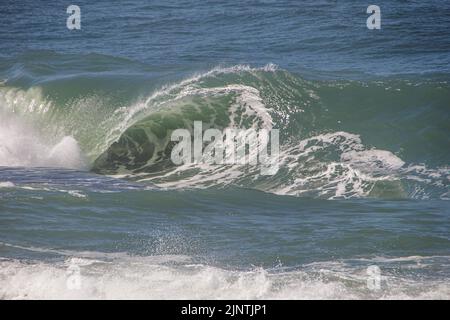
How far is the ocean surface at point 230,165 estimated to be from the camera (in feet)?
31.3

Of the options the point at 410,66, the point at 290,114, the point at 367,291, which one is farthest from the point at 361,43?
the point at 367,291

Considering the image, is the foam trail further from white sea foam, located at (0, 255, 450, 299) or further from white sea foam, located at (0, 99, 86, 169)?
white sea foam, located at (0, 255, 450, 299)

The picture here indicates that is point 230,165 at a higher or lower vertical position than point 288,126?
lower

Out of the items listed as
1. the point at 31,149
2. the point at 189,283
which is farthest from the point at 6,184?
the point at 189,283

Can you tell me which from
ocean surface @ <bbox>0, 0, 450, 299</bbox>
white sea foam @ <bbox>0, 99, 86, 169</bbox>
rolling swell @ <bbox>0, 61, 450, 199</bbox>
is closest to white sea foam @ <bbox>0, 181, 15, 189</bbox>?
ocean surface @ <bbox>0, 0, 450, 299</bbox>

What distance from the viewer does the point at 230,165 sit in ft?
51.7

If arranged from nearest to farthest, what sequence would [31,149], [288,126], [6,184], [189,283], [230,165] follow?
[189,283] → [6,184] → [230,165] → [288,126] → [31,149]

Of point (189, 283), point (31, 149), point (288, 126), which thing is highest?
point (288, 126)

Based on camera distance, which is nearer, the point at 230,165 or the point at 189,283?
the point at 189,283

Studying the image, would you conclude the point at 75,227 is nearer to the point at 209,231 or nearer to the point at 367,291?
the point at 209,231

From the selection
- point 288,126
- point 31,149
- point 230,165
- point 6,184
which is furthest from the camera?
point 31,149

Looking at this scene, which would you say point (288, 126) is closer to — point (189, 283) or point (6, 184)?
point (6, 184)

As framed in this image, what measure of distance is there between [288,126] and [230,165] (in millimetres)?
1556
